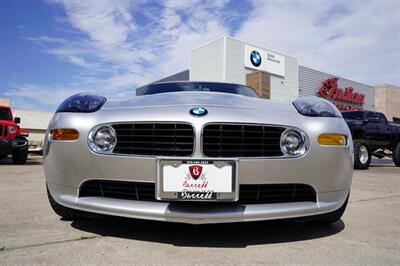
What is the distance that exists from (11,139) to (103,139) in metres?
8.07

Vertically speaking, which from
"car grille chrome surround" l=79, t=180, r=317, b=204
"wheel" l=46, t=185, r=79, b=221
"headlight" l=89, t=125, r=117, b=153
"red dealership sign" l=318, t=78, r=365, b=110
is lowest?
"wheel" l=46, t=185, r=79, b=221

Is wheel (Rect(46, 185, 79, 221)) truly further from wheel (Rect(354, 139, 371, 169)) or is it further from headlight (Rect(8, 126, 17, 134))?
headlight (Rect(8, 126, 17, 134))

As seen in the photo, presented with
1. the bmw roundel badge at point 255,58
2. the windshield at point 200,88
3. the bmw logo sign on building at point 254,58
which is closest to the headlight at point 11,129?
the windshield at point 200,88

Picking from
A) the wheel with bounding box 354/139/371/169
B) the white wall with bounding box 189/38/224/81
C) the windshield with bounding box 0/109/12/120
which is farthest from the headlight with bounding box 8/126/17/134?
the white wall with bounding box 189/38/224/81

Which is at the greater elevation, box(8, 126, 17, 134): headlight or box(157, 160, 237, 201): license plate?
box(8, 126, 17, 134): headlight

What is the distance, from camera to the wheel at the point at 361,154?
8.58 m

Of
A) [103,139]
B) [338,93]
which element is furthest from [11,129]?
[338,93]

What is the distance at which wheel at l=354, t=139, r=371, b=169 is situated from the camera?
8.58 m

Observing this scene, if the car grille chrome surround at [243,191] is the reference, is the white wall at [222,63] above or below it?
above

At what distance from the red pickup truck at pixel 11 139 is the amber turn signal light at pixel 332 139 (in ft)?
28.8

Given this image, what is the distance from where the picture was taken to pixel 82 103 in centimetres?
233

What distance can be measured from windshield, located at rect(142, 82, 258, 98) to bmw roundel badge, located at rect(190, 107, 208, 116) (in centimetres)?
158

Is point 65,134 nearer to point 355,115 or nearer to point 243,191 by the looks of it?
point 243,191

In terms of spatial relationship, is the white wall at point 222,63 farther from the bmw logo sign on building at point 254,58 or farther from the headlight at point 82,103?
the headlight at point 82,103
